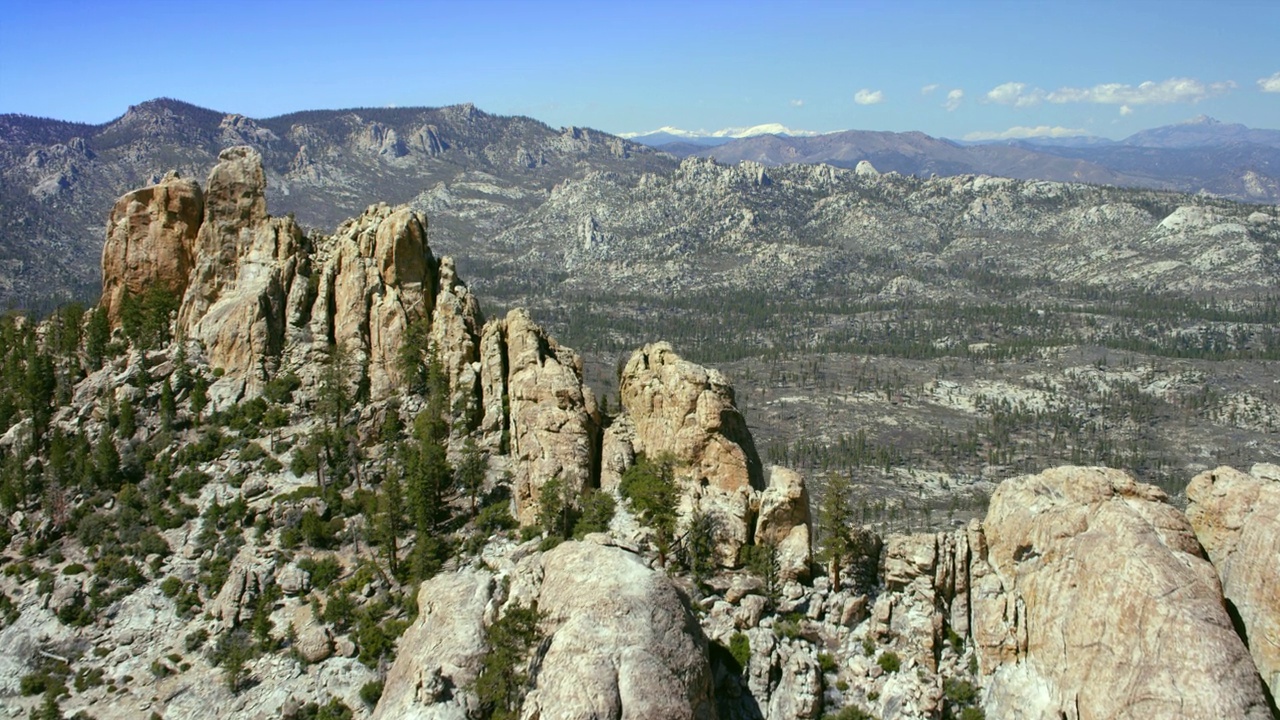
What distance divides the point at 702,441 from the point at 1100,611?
2807 centimetres

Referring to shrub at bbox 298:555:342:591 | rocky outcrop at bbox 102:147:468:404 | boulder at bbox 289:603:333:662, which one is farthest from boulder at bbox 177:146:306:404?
boulder at bbox 289:603:333:662

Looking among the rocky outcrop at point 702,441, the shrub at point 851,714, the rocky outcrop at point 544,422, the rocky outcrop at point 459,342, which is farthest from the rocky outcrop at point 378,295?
the shrub at point 851,714

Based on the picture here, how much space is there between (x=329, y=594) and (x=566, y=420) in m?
21.3

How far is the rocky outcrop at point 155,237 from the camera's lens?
90250 millimetres

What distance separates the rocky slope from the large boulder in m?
0.14

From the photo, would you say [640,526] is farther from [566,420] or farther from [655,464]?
[566,420]

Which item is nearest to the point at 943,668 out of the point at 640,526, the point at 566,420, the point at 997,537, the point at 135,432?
the point at 997,537

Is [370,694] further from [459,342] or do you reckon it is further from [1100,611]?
[1100,611]

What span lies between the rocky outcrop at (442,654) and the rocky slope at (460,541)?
0.20 meters

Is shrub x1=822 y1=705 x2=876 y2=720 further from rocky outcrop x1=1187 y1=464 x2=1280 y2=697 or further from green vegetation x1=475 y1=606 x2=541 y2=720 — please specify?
rocky outcrop x1=1187 y1=464 x2=1280 y2=697

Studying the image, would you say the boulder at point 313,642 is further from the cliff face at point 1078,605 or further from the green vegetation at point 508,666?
the cliff face at point 1078,605

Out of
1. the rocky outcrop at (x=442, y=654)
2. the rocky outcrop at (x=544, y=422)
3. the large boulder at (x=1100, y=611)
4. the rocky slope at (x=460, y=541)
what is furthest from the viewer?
the rocky outcrop at (x=544, y=422)

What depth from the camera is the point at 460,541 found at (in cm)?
6291

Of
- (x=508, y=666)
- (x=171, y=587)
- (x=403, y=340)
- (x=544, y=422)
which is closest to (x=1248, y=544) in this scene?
(x=508, y=666)
